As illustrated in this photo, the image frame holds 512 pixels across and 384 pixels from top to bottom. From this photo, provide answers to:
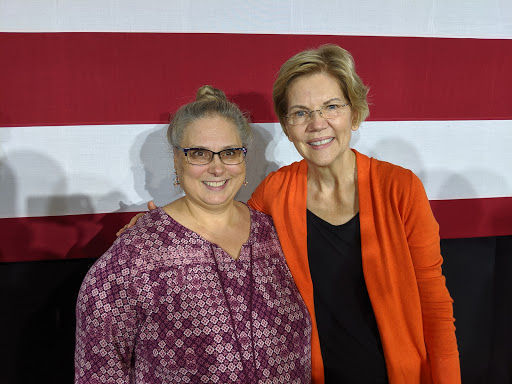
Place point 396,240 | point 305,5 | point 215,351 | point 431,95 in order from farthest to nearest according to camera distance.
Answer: point 431,95
point 305,5
point 396,240
point 215,351

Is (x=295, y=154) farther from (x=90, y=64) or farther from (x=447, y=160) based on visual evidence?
(x=90, y=64)

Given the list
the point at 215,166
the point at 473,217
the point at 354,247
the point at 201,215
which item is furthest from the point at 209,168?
the point at 473,217

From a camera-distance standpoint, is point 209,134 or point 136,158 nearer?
point 209,134

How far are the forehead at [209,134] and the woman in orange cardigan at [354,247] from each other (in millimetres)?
231

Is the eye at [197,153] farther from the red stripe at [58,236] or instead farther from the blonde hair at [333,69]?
the red stripe at [58,236]

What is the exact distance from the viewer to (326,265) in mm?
1309

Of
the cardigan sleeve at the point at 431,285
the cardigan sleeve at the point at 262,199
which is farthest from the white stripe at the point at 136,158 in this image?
the cardigan sleeve at the point at 431,285

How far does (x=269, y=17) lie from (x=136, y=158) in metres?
0.76

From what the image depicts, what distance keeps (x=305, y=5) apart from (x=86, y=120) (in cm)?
96

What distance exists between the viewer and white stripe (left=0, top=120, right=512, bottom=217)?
1.60m

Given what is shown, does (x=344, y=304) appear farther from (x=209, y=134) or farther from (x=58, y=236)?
(x=58, y=236)

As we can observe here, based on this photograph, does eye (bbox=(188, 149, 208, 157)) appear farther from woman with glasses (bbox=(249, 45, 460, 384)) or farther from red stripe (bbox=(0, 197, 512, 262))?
red stripe (bbox=(0, 197, 512, 262))

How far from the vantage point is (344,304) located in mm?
1310

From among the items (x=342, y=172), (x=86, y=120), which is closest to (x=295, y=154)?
(x=342, y=172)
